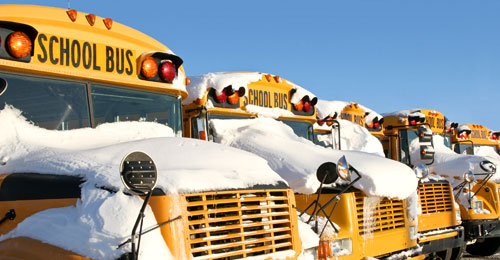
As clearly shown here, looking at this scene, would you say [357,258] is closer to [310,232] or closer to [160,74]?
[310,232]

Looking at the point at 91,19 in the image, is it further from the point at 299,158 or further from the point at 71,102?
the point at 299,158

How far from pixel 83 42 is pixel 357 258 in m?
2.72

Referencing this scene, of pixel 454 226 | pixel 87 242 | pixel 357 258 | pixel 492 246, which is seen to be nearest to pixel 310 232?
pixel 357 258

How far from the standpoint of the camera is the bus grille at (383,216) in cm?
470

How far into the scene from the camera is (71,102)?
3605 millimetres

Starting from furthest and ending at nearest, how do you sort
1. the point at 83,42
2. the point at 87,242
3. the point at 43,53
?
Answer: 1. the point at 83,42
2. the point at 43,53
3. the point at 87,242

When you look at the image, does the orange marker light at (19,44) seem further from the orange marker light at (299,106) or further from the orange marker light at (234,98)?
the orange marker light at (299,106)

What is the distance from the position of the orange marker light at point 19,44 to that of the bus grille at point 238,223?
4.81 ft

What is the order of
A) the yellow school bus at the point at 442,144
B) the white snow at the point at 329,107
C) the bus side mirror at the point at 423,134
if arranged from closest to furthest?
the bus side mirror at the point at 423,134 < the yellow school bus at the point at 442,144 < the white snow at the point at 329,107

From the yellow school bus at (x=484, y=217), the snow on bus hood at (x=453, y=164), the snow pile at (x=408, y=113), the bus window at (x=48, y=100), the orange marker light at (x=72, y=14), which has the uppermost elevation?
the snow pile at (x=408, y=113)

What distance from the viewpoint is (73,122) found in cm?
356

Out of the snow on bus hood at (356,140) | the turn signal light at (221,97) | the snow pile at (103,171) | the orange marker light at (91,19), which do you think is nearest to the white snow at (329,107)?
the snow on bus hood at (356,140)

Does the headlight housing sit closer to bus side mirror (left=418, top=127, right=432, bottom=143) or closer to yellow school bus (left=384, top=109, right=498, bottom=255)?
yellow school bus (left=384, top=109, right=498, bottom=255)

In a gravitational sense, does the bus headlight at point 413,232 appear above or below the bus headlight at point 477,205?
below
